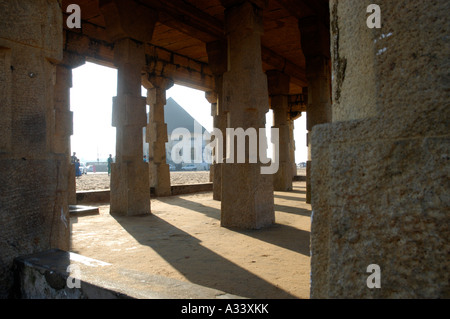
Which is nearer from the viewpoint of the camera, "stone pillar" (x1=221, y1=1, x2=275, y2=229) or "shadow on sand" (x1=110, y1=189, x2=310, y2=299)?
"shadow on sand" (x1=110, y1=189, x2=310, y2=299)

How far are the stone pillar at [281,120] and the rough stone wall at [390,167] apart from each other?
11288mm

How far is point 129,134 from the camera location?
7.14 metres

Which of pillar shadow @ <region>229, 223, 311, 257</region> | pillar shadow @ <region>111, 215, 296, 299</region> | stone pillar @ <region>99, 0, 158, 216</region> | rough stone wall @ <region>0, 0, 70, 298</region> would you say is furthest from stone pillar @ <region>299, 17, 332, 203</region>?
rough stone wall @ <region>0, 0, 70, 298</region>

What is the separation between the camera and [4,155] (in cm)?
251

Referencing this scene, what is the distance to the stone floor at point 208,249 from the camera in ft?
10.3

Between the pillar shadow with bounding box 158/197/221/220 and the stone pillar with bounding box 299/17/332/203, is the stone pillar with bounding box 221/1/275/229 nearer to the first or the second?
the pillar shadow with bounding box 158/197/221/220

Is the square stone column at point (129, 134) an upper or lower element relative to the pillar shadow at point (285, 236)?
upper

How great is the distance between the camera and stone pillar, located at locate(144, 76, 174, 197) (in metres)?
10.8

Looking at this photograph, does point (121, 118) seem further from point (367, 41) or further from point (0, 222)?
point (367, 41)

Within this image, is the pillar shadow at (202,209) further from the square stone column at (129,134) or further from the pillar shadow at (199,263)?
the pillar shadow at (199,263)

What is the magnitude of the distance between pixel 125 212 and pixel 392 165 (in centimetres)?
658

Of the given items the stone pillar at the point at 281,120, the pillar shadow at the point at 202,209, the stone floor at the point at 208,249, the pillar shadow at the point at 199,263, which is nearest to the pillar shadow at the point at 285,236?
the stone floor at the point at 208,249

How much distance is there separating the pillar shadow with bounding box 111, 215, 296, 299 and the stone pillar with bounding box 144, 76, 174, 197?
4.91 meters
